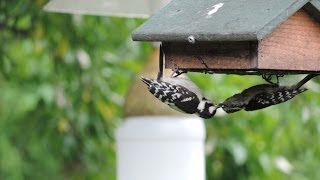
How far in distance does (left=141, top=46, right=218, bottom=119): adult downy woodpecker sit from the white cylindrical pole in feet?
2.99

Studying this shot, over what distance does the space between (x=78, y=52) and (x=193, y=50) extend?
2.02 m

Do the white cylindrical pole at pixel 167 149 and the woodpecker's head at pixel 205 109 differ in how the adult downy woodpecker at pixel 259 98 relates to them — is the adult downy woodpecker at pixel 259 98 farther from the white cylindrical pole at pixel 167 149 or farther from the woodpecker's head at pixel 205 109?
the white cylindrical pole at pixel 167 149

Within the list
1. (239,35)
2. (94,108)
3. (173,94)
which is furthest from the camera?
(94,108)

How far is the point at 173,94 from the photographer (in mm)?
2076

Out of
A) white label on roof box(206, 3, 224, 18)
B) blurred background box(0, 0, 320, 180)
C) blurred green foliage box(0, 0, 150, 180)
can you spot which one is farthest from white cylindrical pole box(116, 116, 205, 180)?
white label on roof box(206, 3, 224, 18)

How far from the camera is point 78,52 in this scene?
→ 403 centimetres

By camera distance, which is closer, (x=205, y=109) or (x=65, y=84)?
(x=205, y=109)

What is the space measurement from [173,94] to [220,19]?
0.22 m

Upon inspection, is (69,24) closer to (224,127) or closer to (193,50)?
(224,127)

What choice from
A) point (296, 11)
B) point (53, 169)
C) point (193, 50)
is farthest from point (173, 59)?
point (53, 169)

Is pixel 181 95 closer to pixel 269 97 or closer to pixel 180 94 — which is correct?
pixel 180 94

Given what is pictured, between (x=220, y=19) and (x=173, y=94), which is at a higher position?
(x=220, y=19)

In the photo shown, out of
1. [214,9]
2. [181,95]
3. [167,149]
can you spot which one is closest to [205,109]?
[181,95]

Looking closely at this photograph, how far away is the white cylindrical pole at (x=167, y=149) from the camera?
3.06 metres
